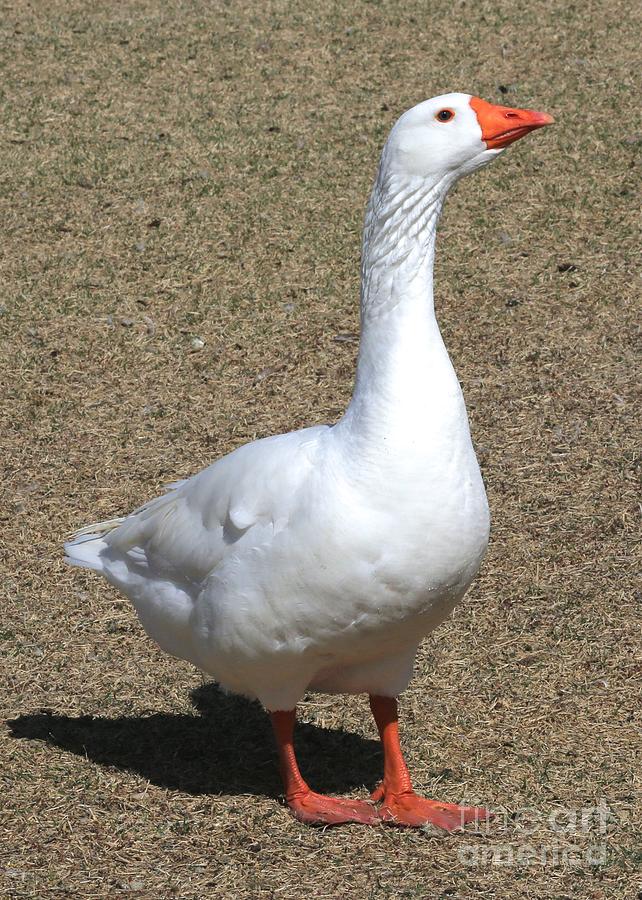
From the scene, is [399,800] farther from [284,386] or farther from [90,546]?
[284,386]

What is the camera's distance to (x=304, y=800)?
4738 millimetres

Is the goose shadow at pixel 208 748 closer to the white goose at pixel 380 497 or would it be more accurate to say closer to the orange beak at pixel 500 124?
the white goose at pixel 380 497

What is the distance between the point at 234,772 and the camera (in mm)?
5121

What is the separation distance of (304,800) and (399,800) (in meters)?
0.36

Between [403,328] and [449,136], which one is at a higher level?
[449,136]

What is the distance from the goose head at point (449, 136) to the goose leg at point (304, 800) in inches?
80.3

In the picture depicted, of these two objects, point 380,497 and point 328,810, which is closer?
point 380,497

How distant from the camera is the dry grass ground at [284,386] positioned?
4.66 m

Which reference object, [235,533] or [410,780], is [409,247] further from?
[410,780]

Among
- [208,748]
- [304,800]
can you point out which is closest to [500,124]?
[304,800]

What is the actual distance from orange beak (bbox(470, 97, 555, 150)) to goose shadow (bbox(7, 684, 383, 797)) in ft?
8.50

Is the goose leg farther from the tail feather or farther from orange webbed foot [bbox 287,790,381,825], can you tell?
the tail feather

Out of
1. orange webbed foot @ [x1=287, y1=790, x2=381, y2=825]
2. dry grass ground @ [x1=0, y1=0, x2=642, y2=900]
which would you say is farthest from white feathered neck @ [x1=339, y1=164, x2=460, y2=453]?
dry grass ground @ [x1=0, y1=0, x2=642, y2=900]

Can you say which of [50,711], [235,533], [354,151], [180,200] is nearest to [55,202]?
[180,200]
